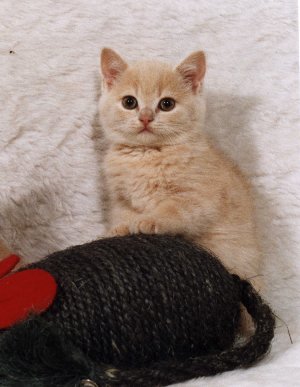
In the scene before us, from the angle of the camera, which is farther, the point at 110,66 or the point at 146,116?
the point at 110,66

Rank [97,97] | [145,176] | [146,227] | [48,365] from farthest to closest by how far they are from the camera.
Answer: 1. [97,97]
2. [145,176]
3. [146,227]
4. [48,365]

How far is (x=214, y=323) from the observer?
111 cm

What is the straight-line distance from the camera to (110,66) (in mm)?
1558

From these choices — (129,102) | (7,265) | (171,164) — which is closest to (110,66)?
(129,102)

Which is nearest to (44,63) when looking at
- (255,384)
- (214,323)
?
(214,323)

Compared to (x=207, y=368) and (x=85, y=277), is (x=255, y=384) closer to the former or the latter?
(x=207, y=368)

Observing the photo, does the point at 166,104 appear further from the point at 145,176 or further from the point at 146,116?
the point at 145,176

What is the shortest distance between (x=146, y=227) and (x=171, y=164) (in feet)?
0.76

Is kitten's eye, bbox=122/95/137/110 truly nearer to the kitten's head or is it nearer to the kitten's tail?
the kitten's head

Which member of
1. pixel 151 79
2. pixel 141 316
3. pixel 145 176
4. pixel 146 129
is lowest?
pixel 141 316

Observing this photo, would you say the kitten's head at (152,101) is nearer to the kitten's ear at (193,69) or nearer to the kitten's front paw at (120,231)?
the kitten's ear at (193,69)

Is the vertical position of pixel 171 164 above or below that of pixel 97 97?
below

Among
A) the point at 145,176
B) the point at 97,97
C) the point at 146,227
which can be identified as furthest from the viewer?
the point at 97,97

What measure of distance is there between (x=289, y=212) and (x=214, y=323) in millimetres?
648
